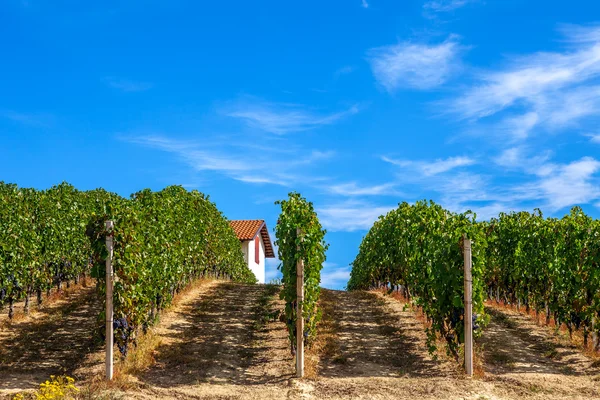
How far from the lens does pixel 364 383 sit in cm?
1116

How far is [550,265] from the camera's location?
1752 cm

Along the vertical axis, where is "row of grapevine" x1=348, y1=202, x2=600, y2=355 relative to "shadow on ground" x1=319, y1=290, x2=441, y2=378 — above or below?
above

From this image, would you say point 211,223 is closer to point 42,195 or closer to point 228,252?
point 228,252

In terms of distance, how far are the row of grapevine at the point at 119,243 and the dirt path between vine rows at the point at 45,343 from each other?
103 cm

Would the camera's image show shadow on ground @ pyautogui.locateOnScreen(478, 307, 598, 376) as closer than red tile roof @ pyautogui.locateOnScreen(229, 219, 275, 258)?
Yes

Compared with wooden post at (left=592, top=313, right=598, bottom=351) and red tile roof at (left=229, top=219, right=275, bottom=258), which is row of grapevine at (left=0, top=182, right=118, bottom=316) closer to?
wooden post at (left=592, top=313, right=598, bottom=351)

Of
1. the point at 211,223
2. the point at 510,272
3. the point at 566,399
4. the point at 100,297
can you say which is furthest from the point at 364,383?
the point at 211,223

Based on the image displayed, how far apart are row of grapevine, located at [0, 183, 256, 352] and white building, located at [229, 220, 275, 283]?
617 inches

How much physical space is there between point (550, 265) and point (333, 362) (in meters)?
8.29

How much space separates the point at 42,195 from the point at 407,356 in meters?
15.1

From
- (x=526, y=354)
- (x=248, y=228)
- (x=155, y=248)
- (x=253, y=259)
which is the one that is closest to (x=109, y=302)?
(x=155, y=248)

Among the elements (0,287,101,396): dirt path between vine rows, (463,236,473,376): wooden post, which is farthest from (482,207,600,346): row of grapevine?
(0,287,101,396): dirt path between vine rows

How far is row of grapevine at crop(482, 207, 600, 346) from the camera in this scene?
1434 cm

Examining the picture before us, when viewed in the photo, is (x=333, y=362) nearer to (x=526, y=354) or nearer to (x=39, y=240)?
(x=526, y=354)
